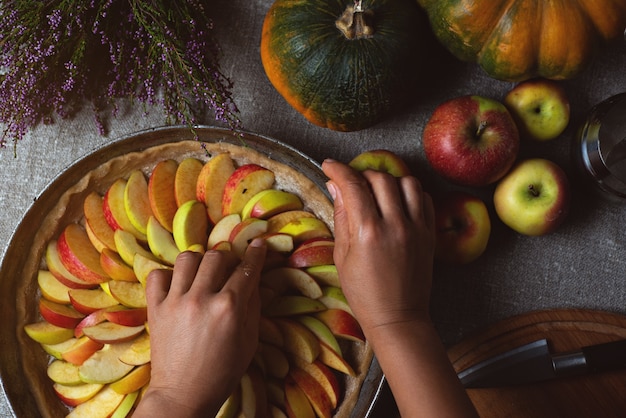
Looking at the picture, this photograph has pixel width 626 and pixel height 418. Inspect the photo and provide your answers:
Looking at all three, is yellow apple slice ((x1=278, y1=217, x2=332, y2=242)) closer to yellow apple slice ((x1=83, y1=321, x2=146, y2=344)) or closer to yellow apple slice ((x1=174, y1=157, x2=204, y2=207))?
yellow apple slice ((x1=174, y1=157, x2=204, y2=207))

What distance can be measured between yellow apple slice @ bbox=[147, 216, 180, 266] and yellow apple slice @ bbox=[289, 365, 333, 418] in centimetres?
31

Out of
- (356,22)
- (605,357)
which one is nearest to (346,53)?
(356,22)

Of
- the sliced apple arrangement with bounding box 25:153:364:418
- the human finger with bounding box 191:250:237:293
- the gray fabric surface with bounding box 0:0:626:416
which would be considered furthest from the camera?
the gray fabric surface with bounding box 0:0:626:416

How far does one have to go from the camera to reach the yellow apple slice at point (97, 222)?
1168mm

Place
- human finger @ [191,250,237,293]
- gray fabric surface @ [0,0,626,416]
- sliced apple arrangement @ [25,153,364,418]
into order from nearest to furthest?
human finger @ [191,250,237,293] < sliced apple arrangement @ [25,153,364,418] < gray fabric surface @ [0,0,626,416]

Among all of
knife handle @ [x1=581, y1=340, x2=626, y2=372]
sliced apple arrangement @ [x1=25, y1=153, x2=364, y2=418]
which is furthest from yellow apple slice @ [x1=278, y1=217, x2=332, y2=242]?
knife handle @ [x1=581, y1=340, x2=626, y2=372]

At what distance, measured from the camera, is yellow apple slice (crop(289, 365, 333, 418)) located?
110 cm

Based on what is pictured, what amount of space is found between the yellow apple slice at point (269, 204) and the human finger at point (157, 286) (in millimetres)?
202

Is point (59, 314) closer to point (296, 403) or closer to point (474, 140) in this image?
point (296, 403)

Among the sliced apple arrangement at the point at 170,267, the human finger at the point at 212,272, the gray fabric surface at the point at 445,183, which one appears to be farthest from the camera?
the gray fabric surface at the point at 445,183

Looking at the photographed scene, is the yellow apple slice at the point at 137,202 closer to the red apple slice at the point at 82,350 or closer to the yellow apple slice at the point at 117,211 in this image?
the yellow apple slice at the point at 117,211

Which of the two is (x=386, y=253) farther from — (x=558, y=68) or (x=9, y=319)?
(x=9, y=319)

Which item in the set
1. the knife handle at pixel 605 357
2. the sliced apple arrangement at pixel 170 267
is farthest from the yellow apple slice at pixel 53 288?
the knife handle at pixel 605 357

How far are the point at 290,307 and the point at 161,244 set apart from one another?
27cm
